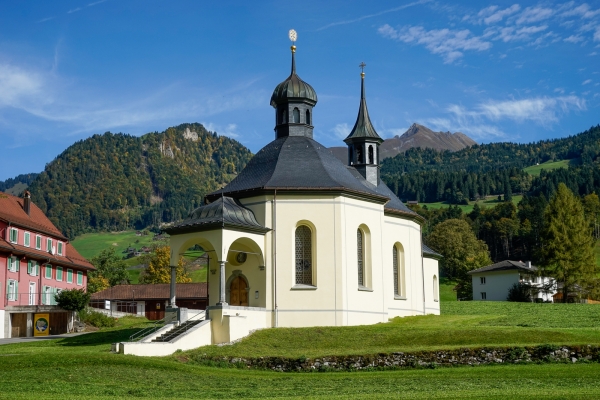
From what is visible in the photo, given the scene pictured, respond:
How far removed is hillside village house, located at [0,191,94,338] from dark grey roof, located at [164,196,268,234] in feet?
71.3

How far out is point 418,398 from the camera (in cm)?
1922

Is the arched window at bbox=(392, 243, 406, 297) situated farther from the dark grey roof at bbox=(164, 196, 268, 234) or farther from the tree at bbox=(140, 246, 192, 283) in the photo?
the tree at bbox=(140, 246, 192, 283)

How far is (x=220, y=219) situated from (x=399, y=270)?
13634 mm

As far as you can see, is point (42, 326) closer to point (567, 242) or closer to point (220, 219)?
point (220, 219)

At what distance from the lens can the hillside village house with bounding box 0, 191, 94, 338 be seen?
181ft

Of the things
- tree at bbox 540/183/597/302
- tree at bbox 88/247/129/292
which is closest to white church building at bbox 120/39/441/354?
tree at bbox 540/183/597/302

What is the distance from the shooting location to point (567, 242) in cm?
7731

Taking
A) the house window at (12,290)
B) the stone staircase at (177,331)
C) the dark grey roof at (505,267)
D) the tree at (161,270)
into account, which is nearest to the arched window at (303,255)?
the stone staircase at (177,331)

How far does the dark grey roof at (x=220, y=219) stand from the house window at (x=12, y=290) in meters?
24.1

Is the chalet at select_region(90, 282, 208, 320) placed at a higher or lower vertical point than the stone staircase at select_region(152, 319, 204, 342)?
higher

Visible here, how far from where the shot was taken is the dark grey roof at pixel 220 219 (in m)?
36.4

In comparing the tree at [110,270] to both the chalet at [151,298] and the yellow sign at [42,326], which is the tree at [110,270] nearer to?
the chalet at [151,298]

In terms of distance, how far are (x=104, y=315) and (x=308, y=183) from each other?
27610 millimetres

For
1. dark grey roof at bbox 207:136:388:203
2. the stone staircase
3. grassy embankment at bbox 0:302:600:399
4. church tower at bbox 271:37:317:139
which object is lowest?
grassy embankment at bbox 0:302:600:399
